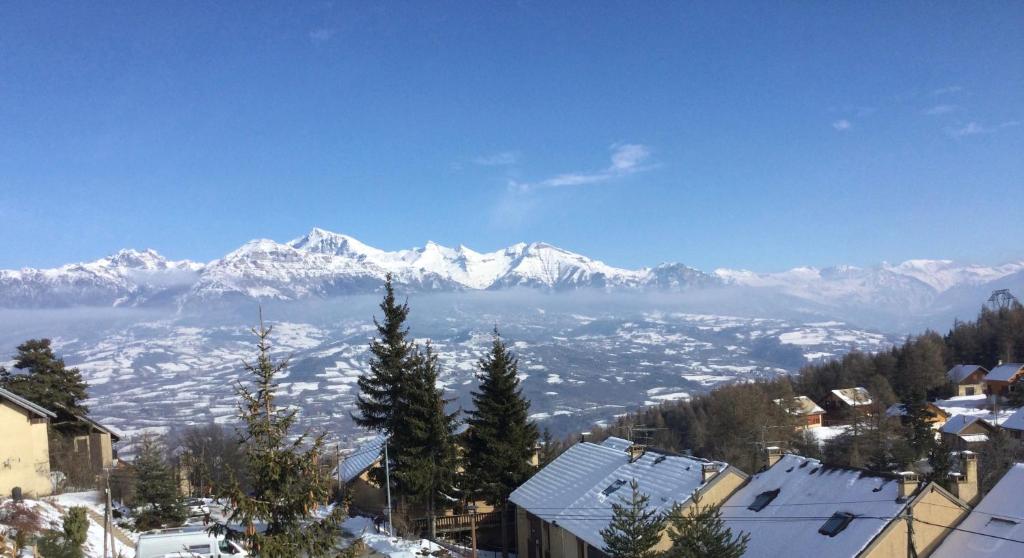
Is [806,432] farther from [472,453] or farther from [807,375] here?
[472,453]

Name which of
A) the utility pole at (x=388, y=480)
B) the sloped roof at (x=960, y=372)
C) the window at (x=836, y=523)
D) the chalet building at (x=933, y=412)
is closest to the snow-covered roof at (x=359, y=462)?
the utility pole at (x=388, y=480)

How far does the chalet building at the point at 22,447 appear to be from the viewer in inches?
1152

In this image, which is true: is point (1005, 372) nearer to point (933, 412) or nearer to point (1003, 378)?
point (1003, 378)

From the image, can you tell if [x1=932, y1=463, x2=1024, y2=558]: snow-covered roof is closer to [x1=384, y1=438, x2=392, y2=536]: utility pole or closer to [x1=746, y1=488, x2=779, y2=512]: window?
[x1=746, y1=488, x2=779, y2=512]: window

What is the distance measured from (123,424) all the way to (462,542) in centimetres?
19574

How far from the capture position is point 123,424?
648ft

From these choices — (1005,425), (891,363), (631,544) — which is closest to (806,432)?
(1005,425)

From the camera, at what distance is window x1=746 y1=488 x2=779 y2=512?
24391 millimetres

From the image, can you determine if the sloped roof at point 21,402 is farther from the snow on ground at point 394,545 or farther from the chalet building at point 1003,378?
the chalet building at point 1003,378

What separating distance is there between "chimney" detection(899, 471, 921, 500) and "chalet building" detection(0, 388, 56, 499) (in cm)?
3267

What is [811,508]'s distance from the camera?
2253 cm

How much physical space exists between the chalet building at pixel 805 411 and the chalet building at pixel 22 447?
6822 centimetres

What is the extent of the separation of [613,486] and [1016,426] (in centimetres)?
4978

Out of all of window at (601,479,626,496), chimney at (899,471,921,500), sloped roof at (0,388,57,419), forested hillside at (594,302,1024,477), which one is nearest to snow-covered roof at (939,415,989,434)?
forested hillside at (594,302,1024,477)
